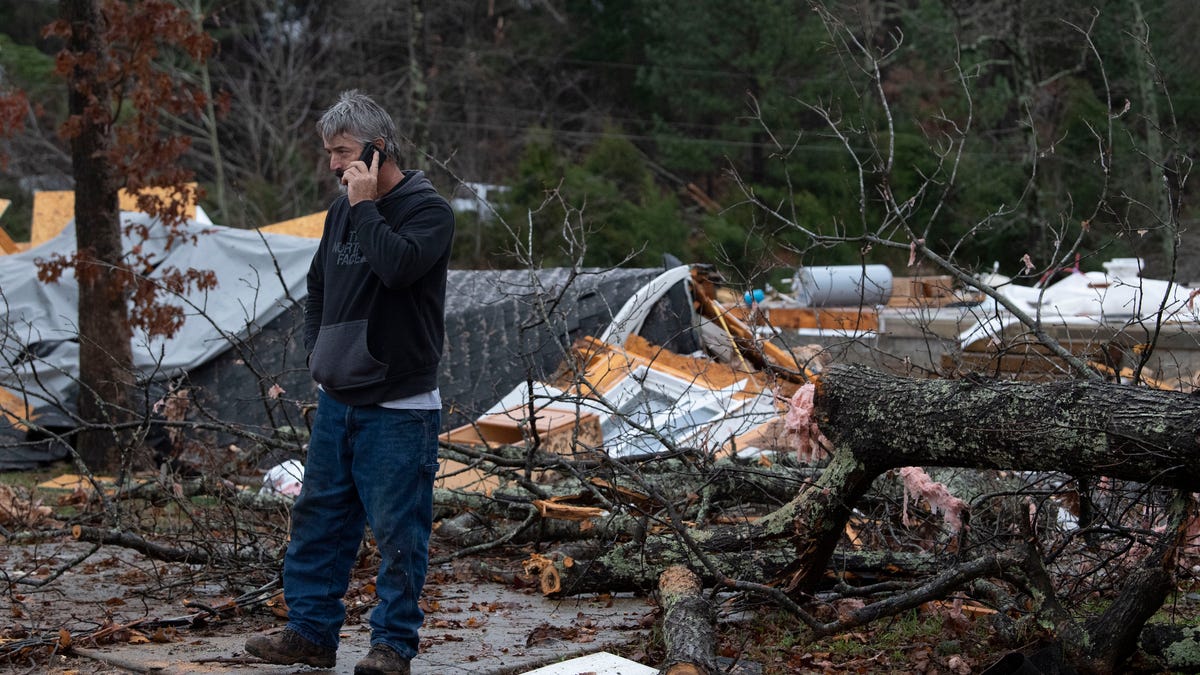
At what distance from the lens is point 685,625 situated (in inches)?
155

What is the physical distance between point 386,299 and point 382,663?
3.53 feet

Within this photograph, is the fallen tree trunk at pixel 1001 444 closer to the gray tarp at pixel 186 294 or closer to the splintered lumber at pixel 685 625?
the splintered lumber at pixel 685 625

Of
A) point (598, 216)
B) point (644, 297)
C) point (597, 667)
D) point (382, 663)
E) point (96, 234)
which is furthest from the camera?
point (598, 216)

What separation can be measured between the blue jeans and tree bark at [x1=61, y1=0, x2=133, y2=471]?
6046 mm

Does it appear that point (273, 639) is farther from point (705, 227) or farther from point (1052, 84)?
point (1052, 84)

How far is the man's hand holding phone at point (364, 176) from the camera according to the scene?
144 inches

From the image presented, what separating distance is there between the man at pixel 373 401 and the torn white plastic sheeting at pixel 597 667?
1.59 feet

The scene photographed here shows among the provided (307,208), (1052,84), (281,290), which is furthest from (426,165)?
(1052,84)

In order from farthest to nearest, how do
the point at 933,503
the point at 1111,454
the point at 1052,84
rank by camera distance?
the point at 1052,84, the point at 933,503, the point at 1111,454

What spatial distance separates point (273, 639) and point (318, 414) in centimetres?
70

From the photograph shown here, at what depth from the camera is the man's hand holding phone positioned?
12.0 feet

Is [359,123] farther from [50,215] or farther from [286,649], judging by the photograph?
[50,215]

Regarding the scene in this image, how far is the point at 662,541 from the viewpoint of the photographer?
4.86m

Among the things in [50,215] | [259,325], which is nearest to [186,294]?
[259,325]
